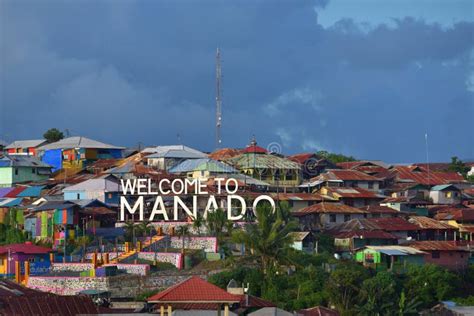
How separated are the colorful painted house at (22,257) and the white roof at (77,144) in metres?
25.4

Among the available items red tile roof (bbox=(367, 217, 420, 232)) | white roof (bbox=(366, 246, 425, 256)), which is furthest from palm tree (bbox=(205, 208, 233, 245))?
red tile roof (bbox=(367, 217, 420, 232))

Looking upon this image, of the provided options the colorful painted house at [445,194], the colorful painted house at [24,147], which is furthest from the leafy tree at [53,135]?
the colorful painted house at [445,194]

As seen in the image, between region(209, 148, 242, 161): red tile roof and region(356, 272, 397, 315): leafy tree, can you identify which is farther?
region(209, 148, 242, 161): red tile roof

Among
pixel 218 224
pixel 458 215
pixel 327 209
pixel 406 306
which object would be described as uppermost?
pixel 327 209

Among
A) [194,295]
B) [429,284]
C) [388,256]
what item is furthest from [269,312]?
[388,256]

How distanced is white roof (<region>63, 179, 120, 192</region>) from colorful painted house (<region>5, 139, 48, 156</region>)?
16137 millimetres

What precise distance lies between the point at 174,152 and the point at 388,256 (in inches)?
804

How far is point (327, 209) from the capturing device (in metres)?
62.6

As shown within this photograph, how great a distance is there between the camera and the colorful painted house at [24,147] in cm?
8156

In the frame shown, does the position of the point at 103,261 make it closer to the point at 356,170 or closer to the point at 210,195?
the point at 210,195

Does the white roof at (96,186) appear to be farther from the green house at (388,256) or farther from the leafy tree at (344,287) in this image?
the leafy tree at (344,287)

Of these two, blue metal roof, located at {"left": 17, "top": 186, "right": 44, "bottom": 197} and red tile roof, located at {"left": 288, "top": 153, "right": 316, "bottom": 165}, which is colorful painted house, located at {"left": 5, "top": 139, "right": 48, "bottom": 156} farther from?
red tile roof, located at {"left": 288, "top": 153, "right": 316, "bottom": 165}

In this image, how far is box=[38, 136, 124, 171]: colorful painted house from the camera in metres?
77.9

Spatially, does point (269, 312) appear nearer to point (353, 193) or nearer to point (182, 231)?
point (182, 231)
